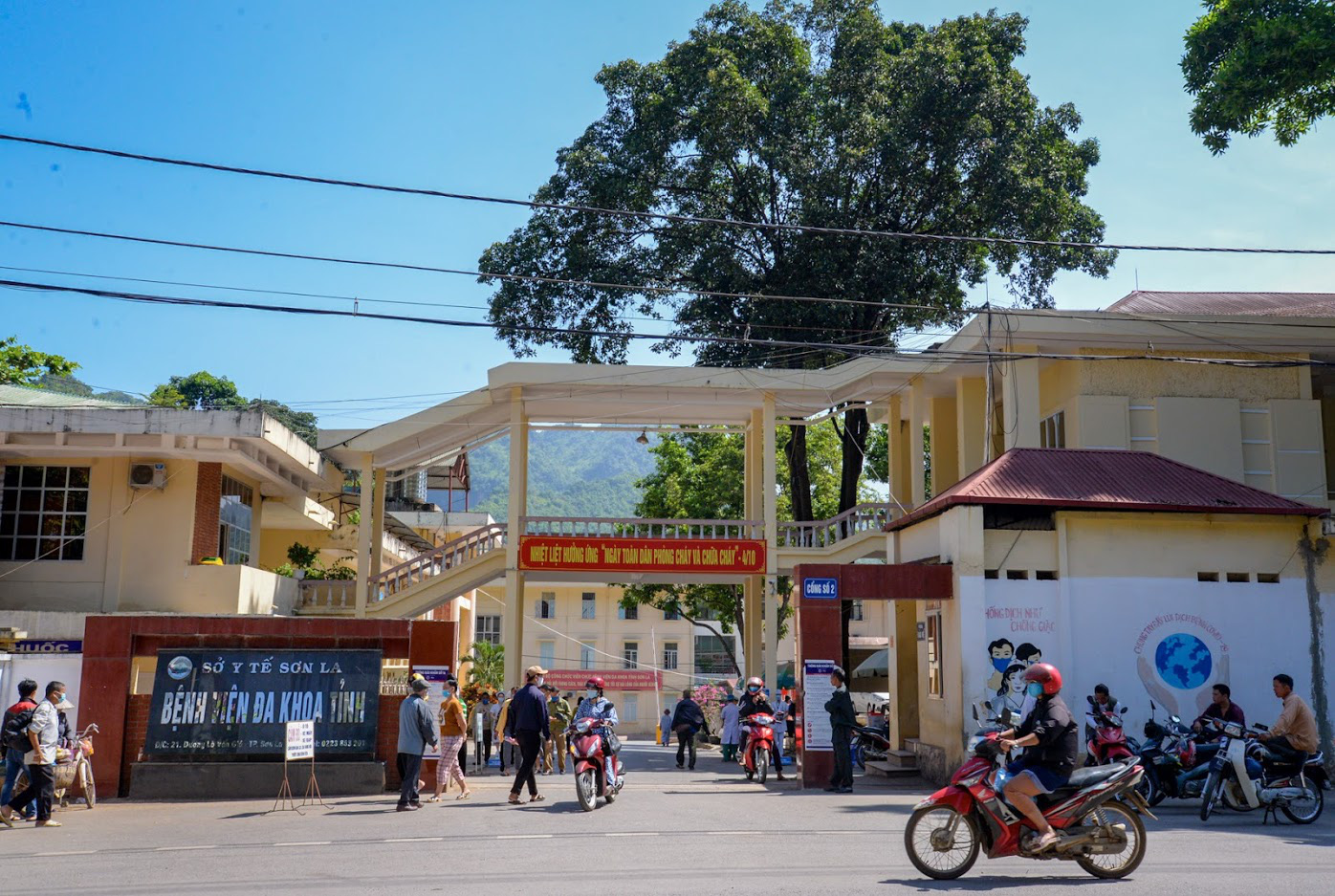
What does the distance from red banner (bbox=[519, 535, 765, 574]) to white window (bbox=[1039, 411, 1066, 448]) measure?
6.38 metres

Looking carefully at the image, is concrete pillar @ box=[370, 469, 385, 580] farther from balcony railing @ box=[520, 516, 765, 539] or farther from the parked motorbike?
the parked motorbike

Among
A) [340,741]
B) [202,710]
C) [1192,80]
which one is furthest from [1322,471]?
[202,710]

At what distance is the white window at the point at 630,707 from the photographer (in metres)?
58.8

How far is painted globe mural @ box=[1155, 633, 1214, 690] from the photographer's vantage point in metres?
17.5

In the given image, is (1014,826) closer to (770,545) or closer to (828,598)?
(828,598)

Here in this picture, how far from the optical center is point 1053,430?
25000mm

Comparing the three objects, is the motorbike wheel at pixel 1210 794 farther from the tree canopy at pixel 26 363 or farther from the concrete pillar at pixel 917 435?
the tree canopy at pixel 26 363

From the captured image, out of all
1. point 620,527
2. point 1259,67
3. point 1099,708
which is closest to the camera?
point 1099,708

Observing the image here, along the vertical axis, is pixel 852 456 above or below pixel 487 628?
above

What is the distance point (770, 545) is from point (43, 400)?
49.9 ft

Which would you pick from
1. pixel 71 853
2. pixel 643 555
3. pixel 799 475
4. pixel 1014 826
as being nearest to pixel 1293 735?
pixel 1014 826

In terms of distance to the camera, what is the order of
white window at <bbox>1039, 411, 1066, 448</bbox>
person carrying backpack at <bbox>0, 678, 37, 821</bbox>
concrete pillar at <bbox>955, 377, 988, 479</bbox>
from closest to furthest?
person carrying backpack at <bbox>0, 678, 37, 821</bbox>
white window at <bbox>1039, 411, 1066, 448</bbox>
concrete pillar at <bbox>955, 377, 988, 479</bbox>

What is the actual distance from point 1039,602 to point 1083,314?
7972 mm

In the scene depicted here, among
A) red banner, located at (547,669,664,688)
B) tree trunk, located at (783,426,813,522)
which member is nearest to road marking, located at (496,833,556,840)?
tree trunk, located at (783,426,813,522)
